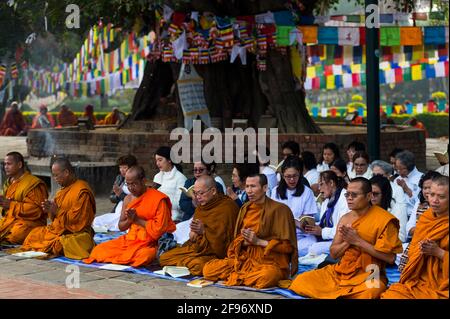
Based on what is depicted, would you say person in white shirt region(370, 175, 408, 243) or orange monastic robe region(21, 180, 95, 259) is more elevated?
person in white shirt region(370, 175, 408, 243)

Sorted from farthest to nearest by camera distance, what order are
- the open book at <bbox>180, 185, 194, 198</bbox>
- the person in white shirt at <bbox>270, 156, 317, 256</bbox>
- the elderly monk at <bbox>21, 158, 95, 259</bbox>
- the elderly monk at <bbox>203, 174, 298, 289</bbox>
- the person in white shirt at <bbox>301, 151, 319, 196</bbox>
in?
the person in white shirt at <bbox>301, 151, 319, 196</bbox>
the open book at <bbox>180, 185, 194, 198</bbox>
the elderly monk at <bbox>21, 158, 95, 259</bbox>
the person in white shirt at <bbox>270, 156, 317, 256</bbox>
the elderly monk at <bbox>203, 174, 298, 289</bbox>

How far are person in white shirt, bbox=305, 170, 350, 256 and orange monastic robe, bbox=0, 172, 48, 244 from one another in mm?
3359

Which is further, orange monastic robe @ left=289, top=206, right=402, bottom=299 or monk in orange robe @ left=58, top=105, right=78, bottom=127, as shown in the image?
monk in orange robe @ left=58, top=105, right=78, bottom=127

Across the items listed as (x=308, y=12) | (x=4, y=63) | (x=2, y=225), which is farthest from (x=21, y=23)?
(x=2, y=225)

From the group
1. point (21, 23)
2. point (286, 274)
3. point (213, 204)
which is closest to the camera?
point (286, 274)

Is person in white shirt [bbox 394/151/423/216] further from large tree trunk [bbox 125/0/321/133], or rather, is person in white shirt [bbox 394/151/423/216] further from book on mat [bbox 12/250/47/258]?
large tree trunk [bbox 125/0/321/133]

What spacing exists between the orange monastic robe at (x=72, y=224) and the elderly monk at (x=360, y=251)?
301cm

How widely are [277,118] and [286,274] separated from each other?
885 centimetres

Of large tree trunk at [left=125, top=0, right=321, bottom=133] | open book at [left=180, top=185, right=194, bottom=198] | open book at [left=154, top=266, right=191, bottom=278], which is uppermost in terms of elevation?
large tree trunk at [left=125, top=0, right=321, bottom=133]

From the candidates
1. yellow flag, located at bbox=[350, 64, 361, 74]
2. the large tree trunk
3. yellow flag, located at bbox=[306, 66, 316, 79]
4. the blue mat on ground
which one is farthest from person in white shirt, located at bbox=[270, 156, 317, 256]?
yellow flag, located at bbox=[306, 66, 316, 79]

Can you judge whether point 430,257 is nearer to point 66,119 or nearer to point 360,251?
point 360,251

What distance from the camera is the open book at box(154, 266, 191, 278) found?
26.7 ft

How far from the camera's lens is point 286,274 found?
7.66m
